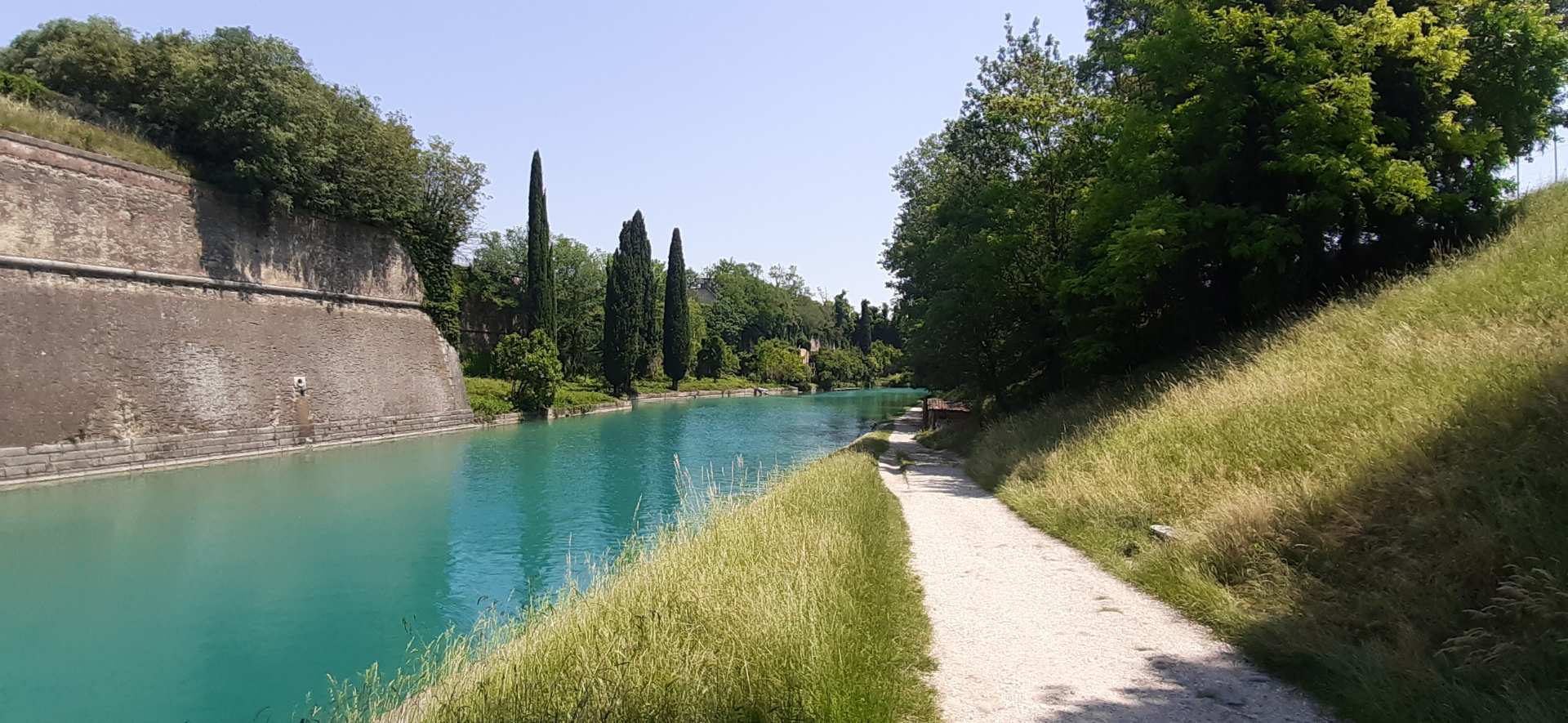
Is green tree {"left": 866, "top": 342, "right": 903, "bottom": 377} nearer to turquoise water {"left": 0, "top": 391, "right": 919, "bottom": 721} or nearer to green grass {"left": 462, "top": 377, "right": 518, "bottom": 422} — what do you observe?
green grass {"left": 462, "top": 377, "right": 518, "bottom": 422}

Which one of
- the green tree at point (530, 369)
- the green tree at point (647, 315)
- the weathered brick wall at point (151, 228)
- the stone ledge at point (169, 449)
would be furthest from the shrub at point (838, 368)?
the weathered brick wall at point (151, 228)

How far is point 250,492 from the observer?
17.4m

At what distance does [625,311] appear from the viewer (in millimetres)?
49844

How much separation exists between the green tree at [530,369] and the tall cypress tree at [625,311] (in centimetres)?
1146

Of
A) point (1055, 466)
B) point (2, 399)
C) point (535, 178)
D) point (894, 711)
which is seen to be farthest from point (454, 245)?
point (894, 711)

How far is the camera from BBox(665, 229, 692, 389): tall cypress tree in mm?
58312

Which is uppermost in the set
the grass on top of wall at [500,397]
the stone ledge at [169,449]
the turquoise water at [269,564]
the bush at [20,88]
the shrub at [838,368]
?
the bush at [20,88]

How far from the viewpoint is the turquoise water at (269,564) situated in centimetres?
758

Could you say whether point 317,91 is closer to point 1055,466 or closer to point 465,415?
point 465,415

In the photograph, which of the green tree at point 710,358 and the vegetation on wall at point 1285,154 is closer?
the vegetation on wall at point 1285,154

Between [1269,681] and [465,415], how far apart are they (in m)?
34.5

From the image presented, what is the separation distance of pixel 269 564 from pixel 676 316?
4716 cm

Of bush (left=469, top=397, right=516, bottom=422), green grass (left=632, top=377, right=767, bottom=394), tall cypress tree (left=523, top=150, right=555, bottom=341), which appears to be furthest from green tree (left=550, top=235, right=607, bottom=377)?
bush (left=469, top=397, right=516, bottom=422)

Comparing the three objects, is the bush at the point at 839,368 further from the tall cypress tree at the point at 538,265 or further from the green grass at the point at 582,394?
the tall cypress tree at the point at 538,265
